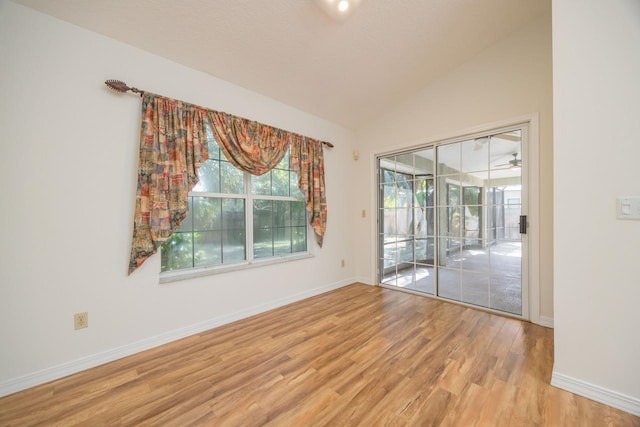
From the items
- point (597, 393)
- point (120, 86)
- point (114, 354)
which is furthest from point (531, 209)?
point (114, 354)

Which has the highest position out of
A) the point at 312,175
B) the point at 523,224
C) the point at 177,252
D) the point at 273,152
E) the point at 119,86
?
the point at 119,86

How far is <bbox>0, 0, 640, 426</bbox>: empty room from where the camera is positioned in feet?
4.82

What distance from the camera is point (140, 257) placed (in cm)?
203

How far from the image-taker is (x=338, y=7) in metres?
2.02

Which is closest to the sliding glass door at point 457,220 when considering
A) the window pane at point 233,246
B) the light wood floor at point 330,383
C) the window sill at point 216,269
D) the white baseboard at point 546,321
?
the white baseboard at point 546,321

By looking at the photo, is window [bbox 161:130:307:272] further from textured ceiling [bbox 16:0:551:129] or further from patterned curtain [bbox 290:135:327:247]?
textured ceiling [bbox 16:0:551:129]

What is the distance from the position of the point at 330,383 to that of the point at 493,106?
3.25 meters

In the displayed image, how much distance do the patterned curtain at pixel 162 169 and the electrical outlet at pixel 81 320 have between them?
1.36 ft

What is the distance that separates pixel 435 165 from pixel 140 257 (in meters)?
3.46

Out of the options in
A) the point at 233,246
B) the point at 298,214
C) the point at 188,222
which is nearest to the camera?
the point at 188,222

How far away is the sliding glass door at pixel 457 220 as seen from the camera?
2750 millimetres

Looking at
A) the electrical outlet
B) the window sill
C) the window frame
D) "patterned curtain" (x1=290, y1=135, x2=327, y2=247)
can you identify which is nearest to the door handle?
"patterned curtain" (x1=290, y1=135, x2=327, y2=247)

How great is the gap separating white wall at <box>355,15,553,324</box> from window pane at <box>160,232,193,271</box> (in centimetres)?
259

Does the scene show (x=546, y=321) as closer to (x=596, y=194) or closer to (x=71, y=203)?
(x=596, y=194)
